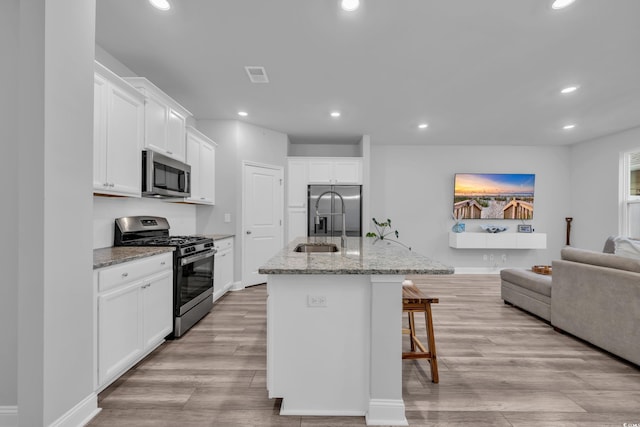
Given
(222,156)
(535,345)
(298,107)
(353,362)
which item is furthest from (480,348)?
(222,156)

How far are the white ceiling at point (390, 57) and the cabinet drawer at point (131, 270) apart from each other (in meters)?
1.83

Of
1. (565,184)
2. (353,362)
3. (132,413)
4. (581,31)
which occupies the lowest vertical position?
(132,413)

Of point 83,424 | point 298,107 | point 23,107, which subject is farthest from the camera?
point 298,107

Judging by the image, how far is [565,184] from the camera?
618 cm

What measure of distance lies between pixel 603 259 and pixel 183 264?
12.1 ft

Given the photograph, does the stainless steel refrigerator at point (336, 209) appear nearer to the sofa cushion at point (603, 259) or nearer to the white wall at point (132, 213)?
the white wall at point (132, 213)

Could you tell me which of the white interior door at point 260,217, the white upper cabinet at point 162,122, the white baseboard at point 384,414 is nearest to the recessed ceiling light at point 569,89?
the white baseboard at point 384,414

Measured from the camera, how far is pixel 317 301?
5.49 feet

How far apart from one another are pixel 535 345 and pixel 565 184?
505 cm

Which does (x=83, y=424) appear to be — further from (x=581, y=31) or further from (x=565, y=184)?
(x=565, y=184)

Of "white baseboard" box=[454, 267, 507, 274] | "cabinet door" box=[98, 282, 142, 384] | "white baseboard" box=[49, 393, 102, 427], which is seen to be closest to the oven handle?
"cabinet door" box=[98, 282, 142, 384]

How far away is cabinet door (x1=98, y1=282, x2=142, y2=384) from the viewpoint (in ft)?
6.04

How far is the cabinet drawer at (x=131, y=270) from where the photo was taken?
185cm

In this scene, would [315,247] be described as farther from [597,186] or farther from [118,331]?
[597,186]
